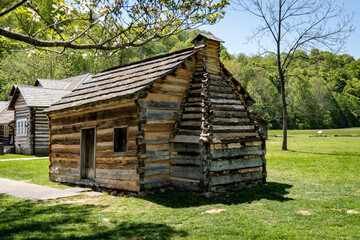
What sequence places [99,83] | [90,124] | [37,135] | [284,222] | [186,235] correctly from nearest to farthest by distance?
[186,235] → [284,222] → [90,124] → [99,83] → [37,135]

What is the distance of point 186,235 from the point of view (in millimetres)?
6625

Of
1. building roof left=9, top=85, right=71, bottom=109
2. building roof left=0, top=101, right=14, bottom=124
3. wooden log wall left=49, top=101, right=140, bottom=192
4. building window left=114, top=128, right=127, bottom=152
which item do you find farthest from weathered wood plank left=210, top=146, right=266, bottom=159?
building roof left=0, top=101, right=14, bottom=124

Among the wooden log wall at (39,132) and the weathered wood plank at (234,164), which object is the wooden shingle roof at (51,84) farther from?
the weathered wood plank at (234,164)

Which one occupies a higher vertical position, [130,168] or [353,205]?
[130,168]

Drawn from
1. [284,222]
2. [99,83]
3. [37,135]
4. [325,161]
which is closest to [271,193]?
[284,222]

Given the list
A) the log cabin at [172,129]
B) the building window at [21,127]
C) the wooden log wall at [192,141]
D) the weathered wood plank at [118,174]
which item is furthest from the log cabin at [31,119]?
the wooden log wall at [192,141]

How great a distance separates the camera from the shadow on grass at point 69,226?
6.68 meters

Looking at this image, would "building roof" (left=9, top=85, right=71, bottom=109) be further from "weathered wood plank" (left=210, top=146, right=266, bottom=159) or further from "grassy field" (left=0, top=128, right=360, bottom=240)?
"weathered wood plank" (left=210, top=146, right=266, bottom=159)

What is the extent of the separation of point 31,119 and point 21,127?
2045 mm

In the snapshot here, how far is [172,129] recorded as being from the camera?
11547 mm

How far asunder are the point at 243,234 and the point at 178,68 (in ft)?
21.4

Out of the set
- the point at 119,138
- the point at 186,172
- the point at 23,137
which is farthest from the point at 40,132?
the point at 186,172

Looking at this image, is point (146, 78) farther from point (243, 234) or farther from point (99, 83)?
point (243, 234)

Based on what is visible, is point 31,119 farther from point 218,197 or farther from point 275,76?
point 275,76
